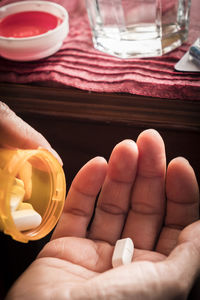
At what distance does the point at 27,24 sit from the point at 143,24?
225mm

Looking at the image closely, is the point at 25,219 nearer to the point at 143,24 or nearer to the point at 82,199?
the point at 82,199

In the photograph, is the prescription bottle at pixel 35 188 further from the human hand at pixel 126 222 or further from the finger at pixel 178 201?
the finger at pixel 178 201

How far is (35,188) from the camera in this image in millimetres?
698

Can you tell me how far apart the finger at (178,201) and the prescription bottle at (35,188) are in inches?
6.4

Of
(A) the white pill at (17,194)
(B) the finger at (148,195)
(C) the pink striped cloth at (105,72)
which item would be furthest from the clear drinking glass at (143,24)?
(A) the white pill at (17,194)

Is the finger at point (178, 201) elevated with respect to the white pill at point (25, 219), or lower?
lower

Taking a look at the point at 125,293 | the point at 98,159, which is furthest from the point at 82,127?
the point at 125,293

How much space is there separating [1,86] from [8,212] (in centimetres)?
31

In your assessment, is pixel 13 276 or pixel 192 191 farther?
pixel 13 276

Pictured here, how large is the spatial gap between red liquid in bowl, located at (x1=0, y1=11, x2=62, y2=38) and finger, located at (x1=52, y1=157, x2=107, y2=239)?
0.30 m

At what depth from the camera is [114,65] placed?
0.79 m

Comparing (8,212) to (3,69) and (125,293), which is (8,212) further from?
(3,69)

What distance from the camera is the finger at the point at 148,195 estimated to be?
67cm

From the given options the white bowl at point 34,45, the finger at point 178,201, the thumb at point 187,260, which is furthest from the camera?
the white bowl at point 34,45
